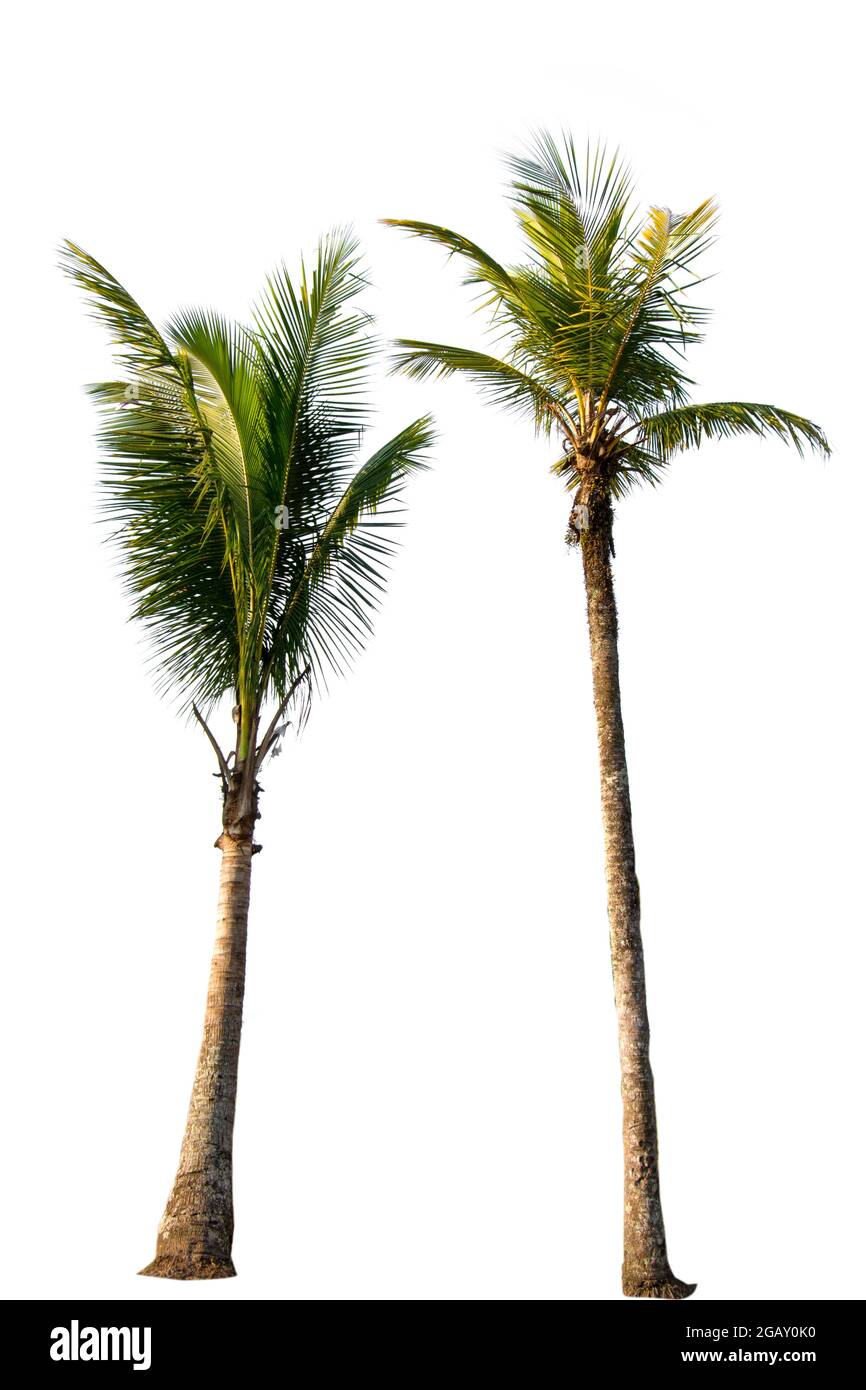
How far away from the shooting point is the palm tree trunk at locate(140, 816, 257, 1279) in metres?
9.73

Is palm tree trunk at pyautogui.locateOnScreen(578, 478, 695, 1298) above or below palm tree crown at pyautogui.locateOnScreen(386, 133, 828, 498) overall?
below

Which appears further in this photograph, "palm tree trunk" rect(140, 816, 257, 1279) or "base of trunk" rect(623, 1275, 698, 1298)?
"palm tree trunk" rect(140, 816, 257, 1279)

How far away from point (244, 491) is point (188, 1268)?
672 centimetres

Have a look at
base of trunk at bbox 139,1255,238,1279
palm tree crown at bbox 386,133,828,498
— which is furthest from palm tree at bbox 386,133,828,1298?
base of trunk at bbox 139,1255,238,1279

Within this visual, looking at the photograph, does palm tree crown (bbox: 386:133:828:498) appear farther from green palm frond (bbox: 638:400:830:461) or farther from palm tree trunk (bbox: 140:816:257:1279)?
palm tree trunk (bbox: 140:816:257:1279)

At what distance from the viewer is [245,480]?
463 inches

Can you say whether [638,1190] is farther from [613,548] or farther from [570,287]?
[570,287]

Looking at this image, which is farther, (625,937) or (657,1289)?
(625,937)

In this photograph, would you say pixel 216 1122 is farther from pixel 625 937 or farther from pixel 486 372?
pixel 486 372

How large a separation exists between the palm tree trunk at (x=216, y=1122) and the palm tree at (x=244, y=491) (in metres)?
0.07

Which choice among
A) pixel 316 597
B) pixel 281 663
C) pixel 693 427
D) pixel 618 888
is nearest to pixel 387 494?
pixel 316 597

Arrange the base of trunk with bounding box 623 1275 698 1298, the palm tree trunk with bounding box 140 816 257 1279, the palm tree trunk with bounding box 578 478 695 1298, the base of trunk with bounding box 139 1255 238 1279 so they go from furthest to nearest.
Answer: the palm tree trunk with bounding box 140 816 257 1279 → the base of trunk with bounding box 139 1255 238 1279 → the palm tree trunk with bounding box 578 478 695 1298 → the base of trunk with bounding box 623 1275 698 1298

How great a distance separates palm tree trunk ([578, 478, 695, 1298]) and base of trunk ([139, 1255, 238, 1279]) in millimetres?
3118

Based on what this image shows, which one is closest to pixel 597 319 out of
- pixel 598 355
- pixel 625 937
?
pixel 598 355
